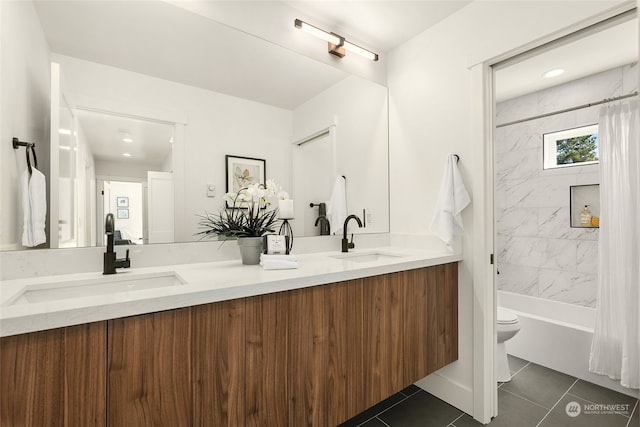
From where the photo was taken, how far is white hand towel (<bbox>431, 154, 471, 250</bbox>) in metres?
1.73

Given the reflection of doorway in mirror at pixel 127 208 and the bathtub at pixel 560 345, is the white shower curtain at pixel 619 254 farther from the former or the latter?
the reflection of doorway in mirror at pixel 127 208

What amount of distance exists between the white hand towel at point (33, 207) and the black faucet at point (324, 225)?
4.49 ft

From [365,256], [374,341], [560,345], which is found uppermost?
[365,256]

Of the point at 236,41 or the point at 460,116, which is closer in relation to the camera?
the point at 236,41

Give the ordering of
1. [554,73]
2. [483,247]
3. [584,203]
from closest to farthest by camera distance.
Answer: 1. [483,247]
2. [554,73]
3. [584,203]

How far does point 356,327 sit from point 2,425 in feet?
3.55

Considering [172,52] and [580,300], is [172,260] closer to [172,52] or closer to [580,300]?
[172,52]

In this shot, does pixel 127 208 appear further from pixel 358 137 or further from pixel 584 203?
pixel 584 203

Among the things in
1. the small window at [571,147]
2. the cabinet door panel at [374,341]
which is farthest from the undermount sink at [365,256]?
the small window at [571,147]

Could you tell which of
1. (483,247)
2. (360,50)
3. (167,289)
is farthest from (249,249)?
→ (360,50)

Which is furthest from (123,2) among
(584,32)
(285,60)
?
(584,32)

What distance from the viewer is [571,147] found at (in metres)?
2.83

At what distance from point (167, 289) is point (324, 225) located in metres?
1.22

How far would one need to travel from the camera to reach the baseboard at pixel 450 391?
1.74 meters
